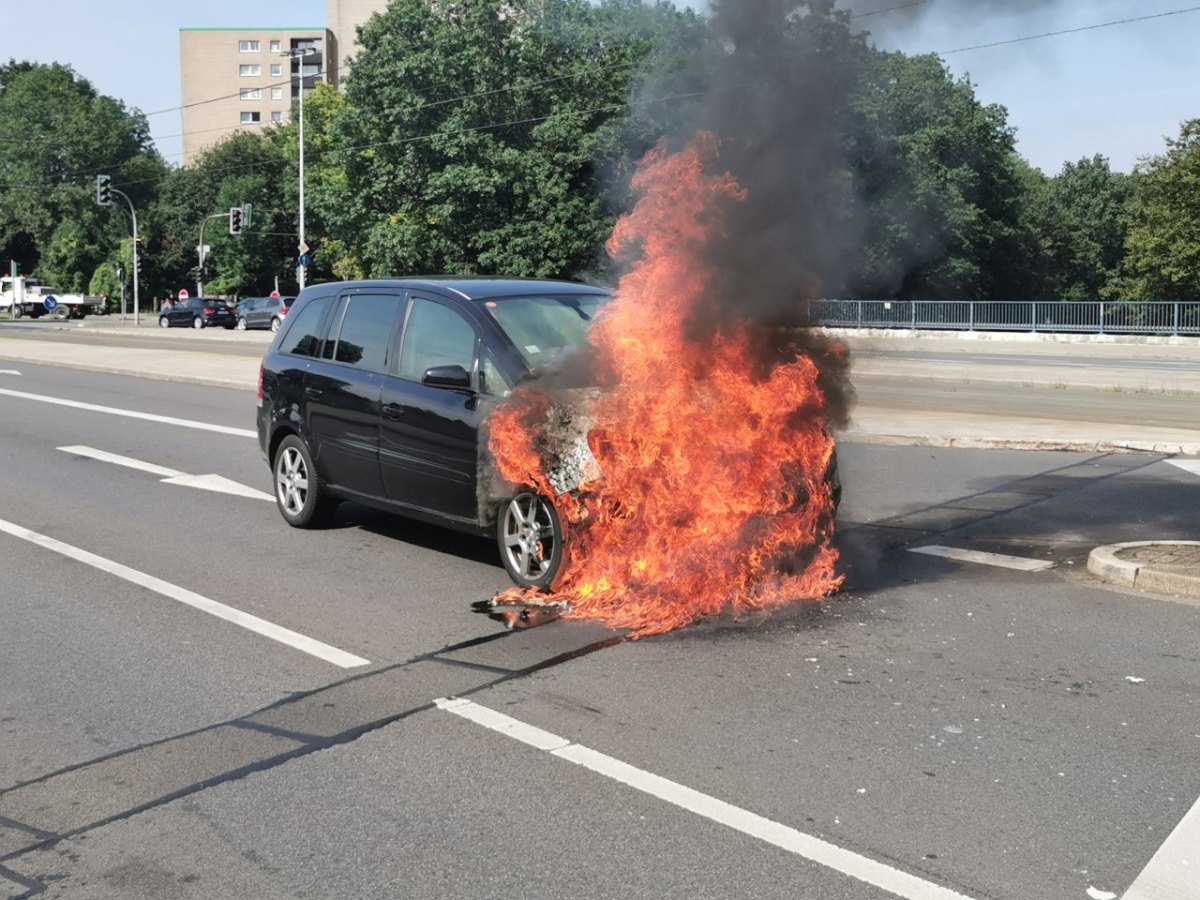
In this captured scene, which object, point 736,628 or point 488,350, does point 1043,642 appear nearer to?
point 736,628

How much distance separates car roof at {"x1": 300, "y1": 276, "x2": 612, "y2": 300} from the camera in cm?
765

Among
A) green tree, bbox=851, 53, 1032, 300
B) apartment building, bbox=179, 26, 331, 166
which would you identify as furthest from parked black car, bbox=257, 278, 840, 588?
apartment building, bbox=179, 26, 331, 166

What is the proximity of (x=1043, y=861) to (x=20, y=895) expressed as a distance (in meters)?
3.01

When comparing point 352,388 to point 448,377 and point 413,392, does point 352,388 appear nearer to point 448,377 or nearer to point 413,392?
point 413,392

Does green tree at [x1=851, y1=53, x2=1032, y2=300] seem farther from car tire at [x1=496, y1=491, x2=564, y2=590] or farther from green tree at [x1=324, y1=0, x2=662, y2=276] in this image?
green tree at [x1=324, y1=0, x2=662, y2=276]

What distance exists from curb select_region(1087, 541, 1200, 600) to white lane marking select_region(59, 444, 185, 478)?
8.29 meters

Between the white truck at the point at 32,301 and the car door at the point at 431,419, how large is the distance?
230 feet

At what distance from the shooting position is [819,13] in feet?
23.0

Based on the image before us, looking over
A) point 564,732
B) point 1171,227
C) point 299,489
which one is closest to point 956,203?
point 1171,227

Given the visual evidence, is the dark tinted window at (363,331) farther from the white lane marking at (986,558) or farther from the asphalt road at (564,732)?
the white lane marking at (986,558)

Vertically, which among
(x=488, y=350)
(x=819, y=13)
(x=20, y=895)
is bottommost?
(x=20, y=895)

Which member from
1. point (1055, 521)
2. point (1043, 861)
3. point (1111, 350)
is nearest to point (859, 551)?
point (1055, 521)

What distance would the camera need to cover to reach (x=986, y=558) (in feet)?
26.0

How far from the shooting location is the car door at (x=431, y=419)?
7.10m
